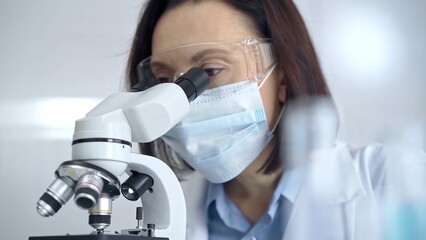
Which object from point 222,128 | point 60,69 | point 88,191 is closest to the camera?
point 88,191

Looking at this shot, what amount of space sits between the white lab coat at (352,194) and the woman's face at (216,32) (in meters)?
0.18

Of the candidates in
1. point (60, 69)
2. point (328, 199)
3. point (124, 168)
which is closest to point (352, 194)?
point (328, 199)

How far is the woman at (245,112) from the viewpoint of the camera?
99cm

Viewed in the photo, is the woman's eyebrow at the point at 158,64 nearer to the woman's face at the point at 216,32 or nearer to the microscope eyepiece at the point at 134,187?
the woman's face at the point at 216,32

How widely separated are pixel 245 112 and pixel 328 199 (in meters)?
0.27

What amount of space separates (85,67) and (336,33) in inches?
25.7

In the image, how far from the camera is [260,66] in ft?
3.40

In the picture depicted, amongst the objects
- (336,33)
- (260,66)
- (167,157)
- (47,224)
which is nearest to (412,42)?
(336,33)

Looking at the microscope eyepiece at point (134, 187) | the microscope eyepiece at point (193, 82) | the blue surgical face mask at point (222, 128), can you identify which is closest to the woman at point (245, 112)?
the blue surgical face mask at point (222, 128)

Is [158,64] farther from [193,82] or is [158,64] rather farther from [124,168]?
[124,168]

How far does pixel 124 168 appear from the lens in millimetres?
701

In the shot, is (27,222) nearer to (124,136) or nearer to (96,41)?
(96,41)

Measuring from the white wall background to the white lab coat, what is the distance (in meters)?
0.18

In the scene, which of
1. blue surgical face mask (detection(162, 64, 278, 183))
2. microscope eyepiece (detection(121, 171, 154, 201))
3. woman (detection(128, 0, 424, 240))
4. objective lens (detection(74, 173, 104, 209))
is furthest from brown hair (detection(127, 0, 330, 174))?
objective lens (detection(74, 173, 104, 209))
